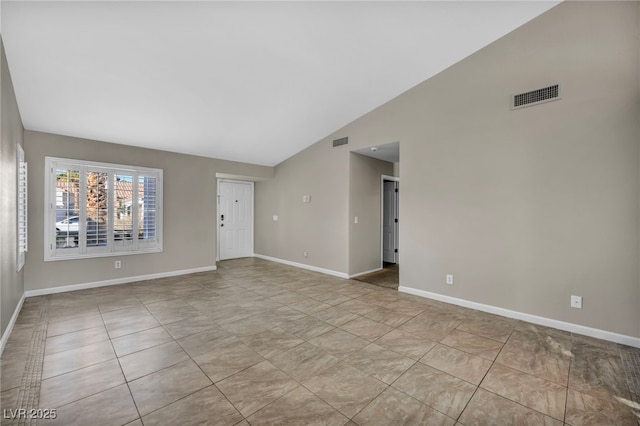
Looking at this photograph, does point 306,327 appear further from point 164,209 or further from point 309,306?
point 164,209

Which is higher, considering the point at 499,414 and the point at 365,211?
the point at 365,211

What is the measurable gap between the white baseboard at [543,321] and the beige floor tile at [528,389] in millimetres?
1311

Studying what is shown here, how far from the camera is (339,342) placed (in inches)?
109

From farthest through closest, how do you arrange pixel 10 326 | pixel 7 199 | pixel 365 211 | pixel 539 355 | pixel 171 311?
pixel 365 211
pixel 171 311
pixel 10 326
pixel 7 199
pixel 539 355

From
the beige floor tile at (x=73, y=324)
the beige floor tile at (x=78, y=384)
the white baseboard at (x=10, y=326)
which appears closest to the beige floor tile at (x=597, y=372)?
the beige floor tile at (x=78, y=384)

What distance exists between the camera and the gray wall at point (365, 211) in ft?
17.6

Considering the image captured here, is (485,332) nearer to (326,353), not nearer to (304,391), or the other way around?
(326,353)

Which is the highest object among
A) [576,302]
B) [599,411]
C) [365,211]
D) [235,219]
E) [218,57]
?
[218,57]

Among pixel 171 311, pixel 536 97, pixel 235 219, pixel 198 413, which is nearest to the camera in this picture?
pixel 198 413

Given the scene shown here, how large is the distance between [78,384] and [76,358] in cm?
52

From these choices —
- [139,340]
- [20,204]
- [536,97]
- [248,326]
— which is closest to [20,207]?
[20,204]

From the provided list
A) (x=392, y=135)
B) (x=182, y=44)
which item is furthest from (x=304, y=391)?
(x=392, y=135)

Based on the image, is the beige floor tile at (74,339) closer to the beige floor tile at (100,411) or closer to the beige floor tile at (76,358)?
the beige floor tile at (76,358)

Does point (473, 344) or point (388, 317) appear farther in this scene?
point (388, 317)
